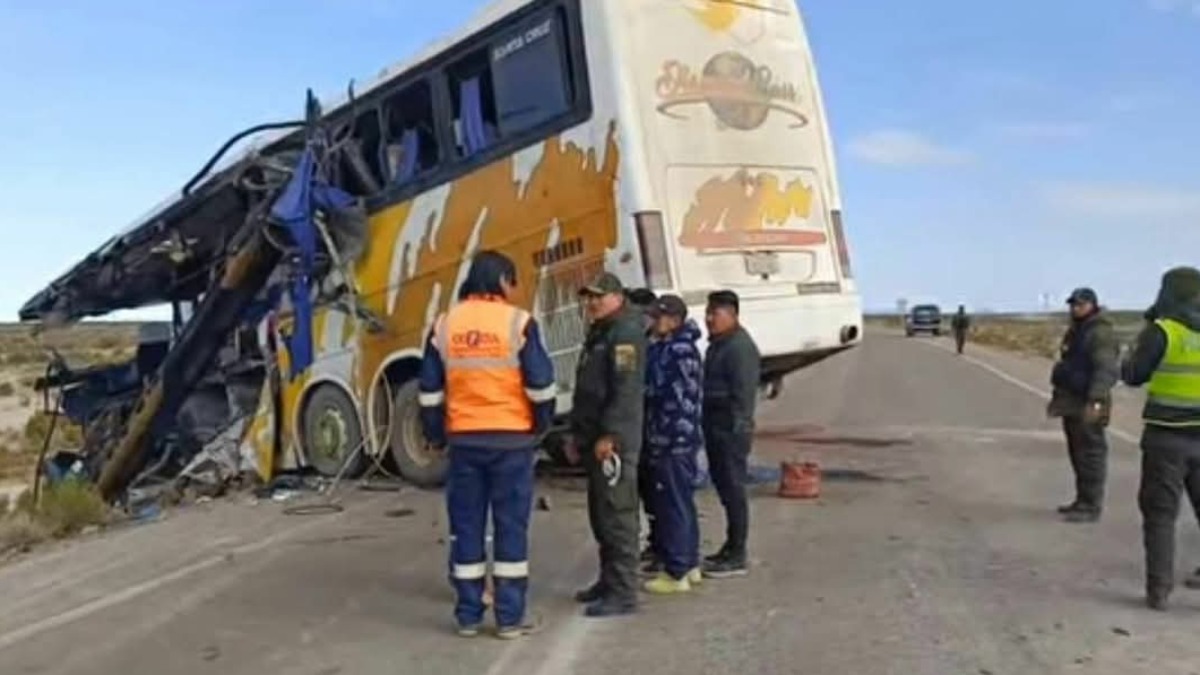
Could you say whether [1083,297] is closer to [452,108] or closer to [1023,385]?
[452,108]

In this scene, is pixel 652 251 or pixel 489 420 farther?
pixel 652 251

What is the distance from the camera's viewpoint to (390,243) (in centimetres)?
1279

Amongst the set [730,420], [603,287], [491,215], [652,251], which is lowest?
[730,420]

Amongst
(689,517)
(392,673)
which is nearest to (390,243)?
(689,517)

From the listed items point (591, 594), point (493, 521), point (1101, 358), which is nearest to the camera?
point (493, 521)

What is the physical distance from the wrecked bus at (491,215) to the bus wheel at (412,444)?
0.02m

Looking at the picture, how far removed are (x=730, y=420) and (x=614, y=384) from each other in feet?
4.17

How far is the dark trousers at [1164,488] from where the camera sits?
24.1 ft

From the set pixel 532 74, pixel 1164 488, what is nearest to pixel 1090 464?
pixel 1164 488

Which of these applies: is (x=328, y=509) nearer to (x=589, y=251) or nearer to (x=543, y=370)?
(x=589, y=251)

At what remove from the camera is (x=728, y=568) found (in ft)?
27.1

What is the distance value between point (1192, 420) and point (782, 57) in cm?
550

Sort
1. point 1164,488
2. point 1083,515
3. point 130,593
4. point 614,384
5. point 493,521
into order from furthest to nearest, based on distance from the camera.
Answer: point 1083,515 → point 130,593 → point 1164,488 → point 614,384 → point 493,521

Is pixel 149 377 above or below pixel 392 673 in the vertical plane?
above
